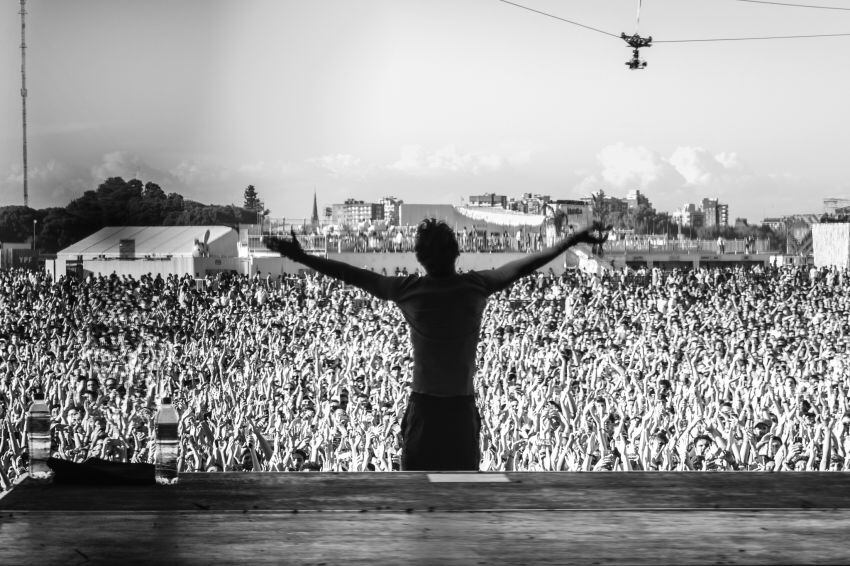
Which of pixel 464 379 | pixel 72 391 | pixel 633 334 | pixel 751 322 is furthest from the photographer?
pixel 751 322

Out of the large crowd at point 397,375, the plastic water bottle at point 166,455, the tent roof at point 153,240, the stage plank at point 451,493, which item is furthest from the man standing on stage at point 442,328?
the tent roof at point 153,240

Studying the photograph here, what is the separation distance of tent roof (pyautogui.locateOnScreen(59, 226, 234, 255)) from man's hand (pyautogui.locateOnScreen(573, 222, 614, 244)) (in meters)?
58.9

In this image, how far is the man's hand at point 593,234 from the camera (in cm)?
478

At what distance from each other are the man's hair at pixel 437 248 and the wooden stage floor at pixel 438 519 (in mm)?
1148

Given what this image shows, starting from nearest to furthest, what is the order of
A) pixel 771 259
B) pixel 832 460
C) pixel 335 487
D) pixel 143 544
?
pixel 143 544 < pixel 335 487 < pixel 832 460 < pixel 771 259

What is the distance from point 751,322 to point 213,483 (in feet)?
80.5

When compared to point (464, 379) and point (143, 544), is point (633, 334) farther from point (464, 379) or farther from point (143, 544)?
point (143, 544)

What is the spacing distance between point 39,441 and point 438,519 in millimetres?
1492

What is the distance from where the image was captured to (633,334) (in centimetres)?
2481

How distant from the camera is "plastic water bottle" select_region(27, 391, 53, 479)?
145 inches

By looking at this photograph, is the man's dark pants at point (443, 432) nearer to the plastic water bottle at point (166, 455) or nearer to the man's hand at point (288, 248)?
the man's hand at point (288, 248)

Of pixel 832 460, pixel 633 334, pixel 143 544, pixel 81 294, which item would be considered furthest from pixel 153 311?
pixel 143 544

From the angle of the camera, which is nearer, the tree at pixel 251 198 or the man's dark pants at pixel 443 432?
the man's dark pants at pixel 443 432

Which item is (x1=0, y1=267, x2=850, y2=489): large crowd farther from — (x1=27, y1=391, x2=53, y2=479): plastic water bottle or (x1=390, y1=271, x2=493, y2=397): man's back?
(x1=27, y1=391, x2=53, y2=479): plastic water bottle
